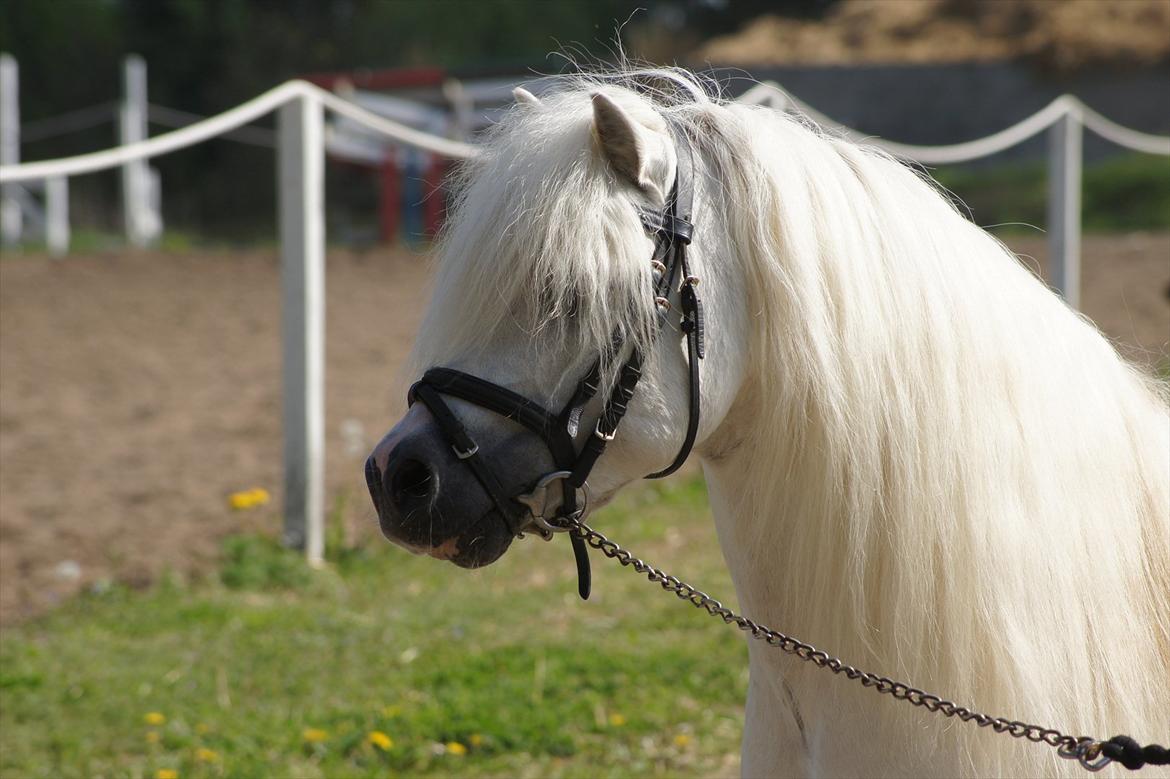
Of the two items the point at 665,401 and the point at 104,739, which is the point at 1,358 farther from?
the point at 665,401

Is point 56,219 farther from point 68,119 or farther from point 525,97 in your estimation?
point 525,97

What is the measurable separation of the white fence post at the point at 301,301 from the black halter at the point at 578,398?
2.99 metres

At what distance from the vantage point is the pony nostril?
1.58 m

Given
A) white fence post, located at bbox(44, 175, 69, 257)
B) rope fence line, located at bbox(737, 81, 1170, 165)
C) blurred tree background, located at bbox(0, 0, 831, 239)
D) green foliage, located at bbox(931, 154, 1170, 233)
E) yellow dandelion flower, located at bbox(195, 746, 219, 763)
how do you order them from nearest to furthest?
yellow dandelion flower, located at bbox(195, 746, 219, 763), rope fence line, located at bbox(737, 81, 1170, 165), white fence post, located at bbox(44, 175, 69, 257), green foliage, located at bbox(931, 154, 1170, 233), blurred tree background, located at bbox(0, 0, 831, 239)

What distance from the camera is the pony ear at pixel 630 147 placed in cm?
157

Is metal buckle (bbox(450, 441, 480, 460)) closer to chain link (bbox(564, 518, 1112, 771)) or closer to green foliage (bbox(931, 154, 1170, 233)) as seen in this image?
chain link (bbox(564, 518, 1112, 771))

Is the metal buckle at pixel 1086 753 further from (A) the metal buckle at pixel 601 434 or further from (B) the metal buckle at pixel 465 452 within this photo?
(B) the metal buckle at pixel 465 452

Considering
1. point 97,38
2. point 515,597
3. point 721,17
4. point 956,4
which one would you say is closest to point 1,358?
point 515,597

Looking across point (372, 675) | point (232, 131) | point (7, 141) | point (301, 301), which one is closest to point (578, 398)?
point (372, 675)

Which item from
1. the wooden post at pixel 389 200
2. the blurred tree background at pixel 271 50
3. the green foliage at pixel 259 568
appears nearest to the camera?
the green foliage at pixel 259 568

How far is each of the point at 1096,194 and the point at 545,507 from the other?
57.9 ft

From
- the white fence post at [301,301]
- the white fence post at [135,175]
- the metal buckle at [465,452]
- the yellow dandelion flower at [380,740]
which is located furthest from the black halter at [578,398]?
the white fence post at [135,175]

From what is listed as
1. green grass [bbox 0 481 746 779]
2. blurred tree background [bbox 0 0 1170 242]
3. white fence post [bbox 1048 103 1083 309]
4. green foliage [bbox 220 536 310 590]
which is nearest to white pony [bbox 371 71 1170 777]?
green grass [bbox 0 481 746 779]

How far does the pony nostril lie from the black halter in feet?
0.19
